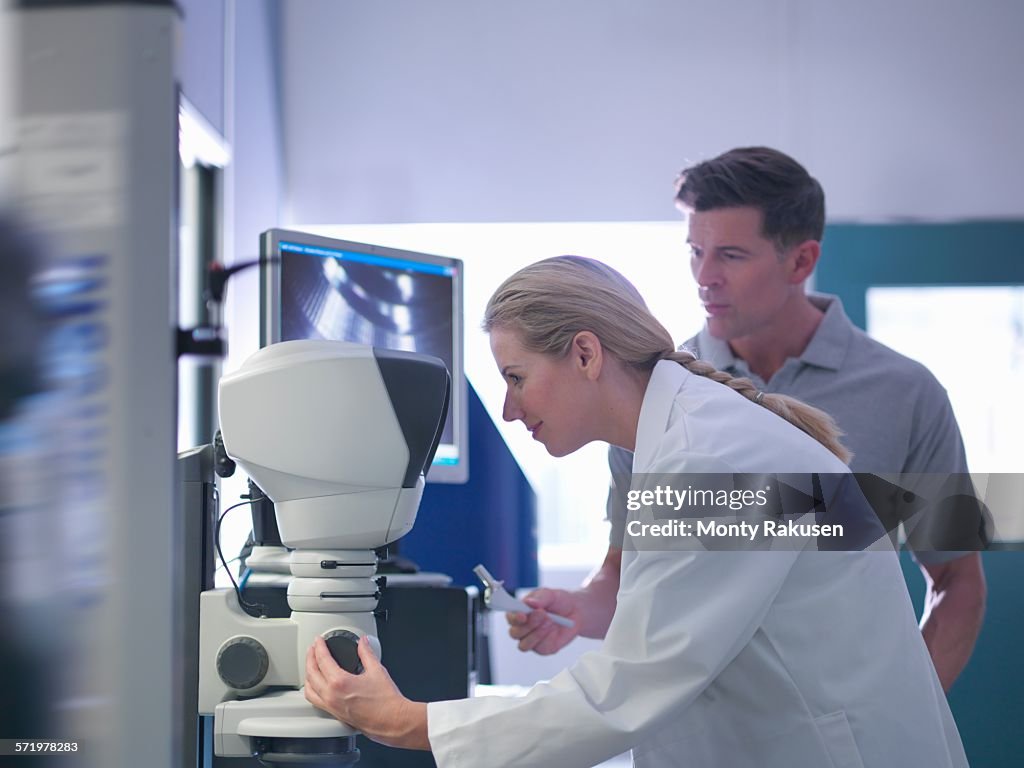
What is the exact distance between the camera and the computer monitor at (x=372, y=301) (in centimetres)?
131

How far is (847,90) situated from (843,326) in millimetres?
2115

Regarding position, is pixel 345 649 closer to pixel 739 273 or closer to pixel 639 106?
pixel 739 273

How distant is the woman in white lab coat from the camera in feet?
2.87

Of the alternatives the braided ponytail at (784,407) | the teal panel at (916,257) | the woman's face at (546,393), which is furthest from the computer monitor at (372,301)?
the teal panel at (916,257)

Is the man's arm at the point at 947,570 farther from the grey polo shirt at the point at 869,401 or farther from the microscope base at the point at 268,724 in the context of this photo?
the microscope base at the point at 268,724

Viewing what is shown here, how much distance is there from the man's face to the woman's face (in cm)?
57

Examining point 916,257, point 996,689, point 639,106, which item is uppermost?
point 639,106

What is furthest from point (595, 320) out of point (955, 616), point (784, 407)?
point (955, 616)

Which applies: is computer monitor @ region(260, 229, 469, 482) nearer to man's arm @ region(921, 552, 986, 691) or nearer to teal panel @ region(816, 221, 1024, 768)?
man's arm @ region(921, 552, 986, 691)

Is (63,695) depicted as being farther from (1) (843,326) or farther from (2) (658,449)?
(1) (843,326)

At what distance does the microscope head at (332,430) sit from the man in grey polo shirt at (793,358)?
67cm

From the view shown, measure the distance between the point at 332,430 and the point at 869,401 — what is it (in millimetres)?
1007

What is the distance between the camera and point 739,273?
5.26 ft

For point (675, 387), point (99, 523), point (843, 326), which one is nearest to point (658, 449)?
point (675, 387)
